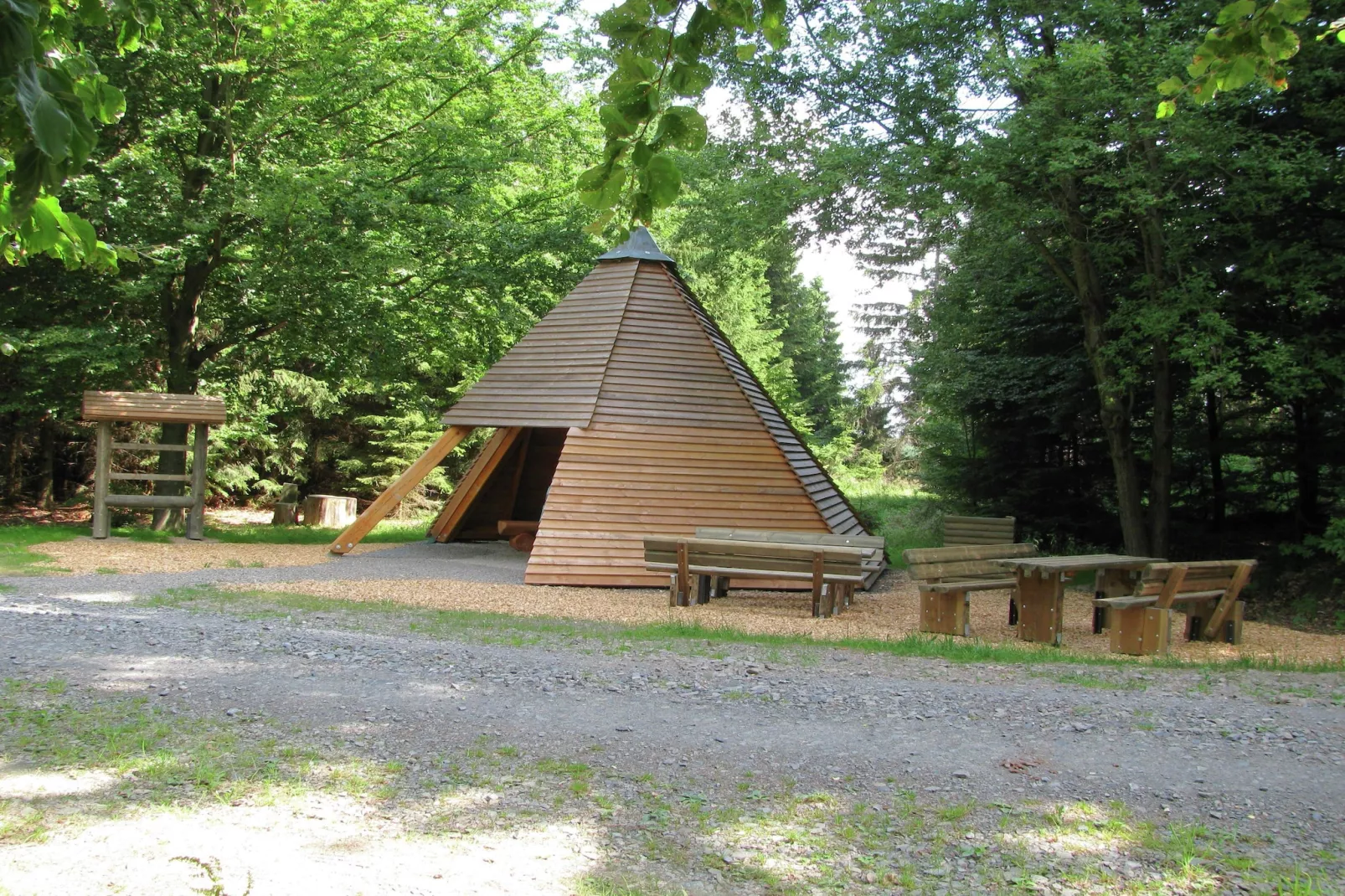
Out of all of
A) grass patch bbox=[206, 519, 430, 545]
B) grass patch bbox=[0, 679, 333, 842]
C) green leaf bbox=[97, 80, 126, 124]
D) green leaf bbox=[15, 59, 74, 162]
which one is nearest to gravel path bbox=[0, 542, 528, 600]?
grass patch bbox=[206, 519, 430, 545]

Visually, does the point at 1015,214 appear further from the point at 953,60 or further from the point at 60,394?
the point at 60,394

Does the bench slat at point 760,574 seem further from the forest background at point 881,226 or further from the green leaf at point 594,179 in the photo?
the green leaf at point 594,179

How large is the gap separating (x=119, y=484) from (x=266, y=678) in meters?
19.7

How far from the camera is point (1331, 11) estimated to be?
1259 cm

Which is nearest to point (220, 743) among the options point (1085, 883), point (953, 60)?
point (1085, 883)

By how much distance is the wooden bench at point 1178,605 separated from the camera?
8.70 metres

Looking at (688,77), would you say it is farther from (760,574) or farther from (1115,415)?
(1115,415)

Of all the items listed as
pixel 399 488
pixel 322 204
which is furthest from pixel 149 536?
pixel 322 204

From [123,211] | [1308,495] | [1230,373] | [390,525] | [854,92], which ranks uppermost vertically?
[854,92]

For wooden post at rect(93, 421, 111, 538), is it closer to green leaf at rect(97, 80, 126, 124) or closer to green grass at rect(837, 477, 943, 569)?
green grass at rect(837, 477, 943, 569)

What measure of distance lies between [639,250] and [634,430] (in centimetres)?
343

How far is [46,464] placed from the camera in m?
23.7

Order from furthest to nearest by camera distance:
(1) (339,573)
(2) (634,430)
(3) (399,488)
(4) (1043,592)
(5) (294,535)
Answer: (5) (294,535) < (3) (399,488) < (2) (634,430) < (1) (339,573) < (4) (1043,592)

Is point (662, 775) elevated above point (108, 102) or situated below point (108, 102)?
below
